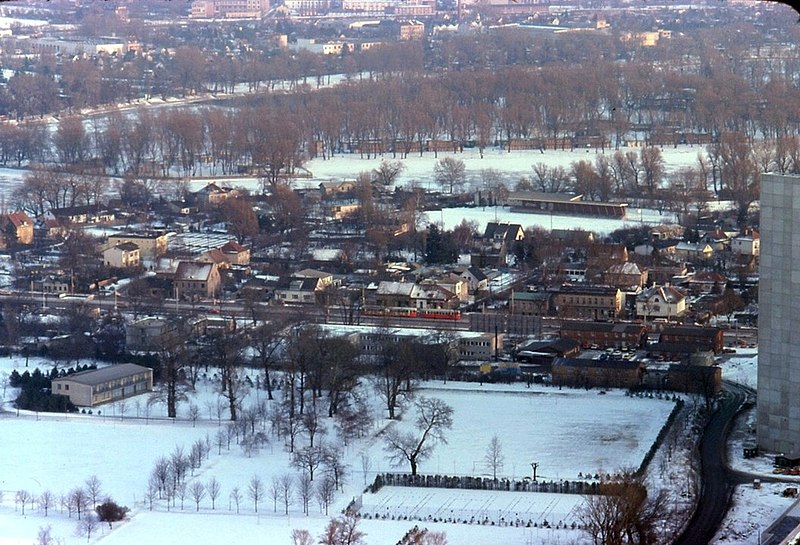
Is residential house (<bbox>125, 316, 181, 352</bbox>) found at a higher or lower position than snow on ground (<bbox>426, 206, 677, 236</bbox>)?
higher

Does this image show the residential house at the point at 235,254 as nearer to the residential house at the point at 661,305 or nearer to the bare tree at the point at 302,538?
the residential house at the point at 661,305

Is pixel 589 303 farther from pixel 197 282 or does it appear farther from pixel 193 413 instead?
pixel 193 413

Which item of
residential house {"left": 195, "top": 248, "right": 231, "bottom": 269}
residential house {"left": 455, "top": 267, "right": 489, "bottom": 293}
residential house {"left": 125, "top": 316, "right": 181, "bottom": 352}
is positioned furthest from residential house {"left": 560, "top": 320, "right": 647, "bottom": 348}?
residential house {"left": 195, "top": 248, "right": 231, "bottom": 269}

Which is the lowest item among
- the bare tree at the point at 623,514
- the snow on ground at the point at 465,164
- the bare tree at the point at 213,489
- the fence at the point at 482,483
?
the snow on ground at the point at 465,164

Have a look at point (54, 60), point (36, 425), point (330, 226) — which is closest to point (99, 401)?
point (36, 425)

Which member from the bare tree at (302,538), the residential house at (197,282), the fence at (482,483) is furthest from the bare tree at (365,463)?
the residential house at (197,282)

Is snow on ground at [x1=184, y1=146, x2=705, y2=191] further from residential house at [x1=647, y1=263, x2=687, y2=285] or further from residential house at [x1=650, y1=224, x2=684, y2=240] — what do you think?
residential house at [x1=647, y1=263, x2=687, y2=285]
